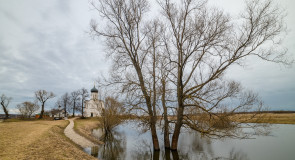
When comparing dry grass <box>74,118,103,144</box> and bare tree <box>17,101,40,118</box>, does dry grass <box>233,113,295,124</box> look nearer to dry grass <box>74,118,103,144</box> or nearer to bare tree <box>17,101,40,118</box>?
dry grass <box>74,118,103,144</box>

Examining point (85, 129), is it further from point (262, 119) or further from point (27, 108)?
point (27, 108)

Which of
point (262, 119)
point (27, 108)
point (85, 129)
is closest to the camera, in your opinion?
point (262, 119)

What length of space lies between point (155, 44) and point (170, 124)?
6.56 meters

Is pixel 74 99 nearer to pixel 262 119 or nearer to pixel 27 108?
pixel 27 108

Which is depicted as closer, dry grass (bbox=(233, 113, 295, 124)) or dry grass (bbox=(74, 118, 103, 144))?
dry grass (bbox=(233, 113, 295, 124))

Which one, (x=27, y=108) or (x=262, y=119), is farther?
(x=27, y=108)

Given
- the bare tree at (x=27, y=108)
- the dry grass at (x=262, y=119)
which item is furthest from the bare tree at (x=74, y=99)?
the dry grass at (x=262, y=119)

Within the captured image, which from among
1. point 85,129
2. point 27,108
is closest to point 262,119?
point 85,129

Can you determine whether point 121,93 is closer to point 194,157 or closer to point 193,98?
point 193,98

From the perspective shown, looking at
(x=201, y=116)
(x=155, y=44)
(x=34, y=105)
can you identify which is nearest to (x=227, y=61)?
(x=201, y=116)

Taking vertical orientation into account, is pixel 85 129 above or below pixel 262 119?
below

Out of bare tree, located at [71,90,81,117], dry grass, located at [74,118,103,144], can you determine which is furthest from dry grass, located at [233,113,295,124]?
bare tree, located at [71,90,81,117]

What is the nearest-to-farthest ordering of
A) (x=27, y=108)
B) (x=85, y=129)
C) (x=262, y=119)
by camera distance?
1. (x=262, y=119)
2. (x=85, y=129)
3. (x=27, y=108)

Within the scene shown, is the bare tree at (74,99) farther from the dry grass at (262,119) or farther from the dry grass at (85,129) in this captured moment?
the dry grass at (262,119)
